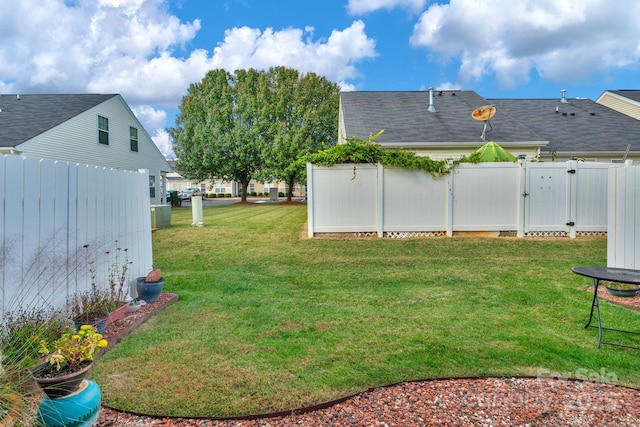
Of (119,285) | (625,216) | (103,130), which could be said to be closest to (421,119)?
(625,216)

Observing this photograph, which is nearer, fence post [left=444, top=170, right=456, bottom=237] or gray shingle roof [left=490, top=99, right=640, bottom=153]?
fence post [left=444, top=170, right=456, bottom=237]

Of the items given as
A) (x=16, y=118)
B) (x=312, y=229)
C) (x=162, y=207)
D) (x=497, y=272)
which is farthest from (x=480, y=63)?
(x=16, y=118)

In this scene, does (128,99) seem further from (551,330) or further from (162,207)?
(551,330)

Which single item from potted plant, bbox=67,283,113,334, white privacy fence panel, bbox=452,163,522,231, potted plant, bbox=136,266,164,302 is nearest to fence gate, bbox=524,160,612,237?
white privacy fence panel, bbox=452,163,522,231

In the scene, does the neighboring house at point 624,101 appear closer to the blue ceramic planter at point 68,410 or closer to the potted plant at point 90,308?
the potted plant at point 90,308

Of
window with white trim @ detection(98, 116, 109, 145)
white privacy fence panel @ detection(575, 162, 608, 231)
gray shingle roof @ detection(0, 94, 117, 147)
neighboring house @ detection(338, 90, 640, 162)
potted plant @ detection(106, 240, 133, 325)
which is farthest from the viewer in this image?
window with white trim @ detection(98, 116, 109, 145)

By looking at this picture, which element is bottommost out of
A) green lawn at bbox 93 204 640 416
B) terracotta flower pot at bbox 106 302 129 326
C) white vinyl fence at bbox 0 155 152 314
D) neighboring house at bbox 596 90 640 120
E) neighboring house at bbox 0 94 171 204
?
green lawn at bbox 93 204 640 416

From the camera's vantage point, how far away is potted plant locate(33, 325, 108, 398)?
1945 millimetres

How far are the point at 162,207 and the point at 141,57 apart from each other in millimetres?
5983

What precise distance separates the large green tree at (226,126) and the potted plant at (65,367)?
88.9 ft

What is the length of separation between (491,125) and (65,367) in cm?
1646

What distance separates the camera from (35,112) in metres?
15.6

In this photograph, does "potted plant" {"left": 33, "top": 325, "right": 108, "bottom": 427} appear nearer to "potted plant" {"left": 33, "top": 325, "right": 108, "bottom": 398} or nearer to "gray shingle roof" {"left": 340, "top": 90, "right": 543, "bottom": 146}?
"potted plant" {"left": 33, "top": 325, "right": 108, "bottom": 398}

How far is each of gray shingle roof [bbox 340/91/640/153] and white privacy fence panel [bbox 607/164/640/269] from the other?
906 cm
